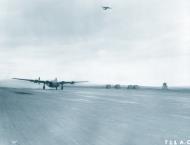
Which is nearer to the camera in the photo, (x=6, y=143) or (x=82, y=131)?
(x=6, y=143)

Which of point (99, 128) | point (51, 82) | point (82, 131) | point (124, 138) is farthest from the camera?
point (51, 82)

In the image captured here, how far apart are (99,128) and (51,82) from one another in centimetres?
9087

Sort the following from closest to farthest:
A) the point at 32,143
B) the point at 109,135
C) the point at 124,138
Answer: the point at 32,143 < the point at 124,138 < the point at 109,135

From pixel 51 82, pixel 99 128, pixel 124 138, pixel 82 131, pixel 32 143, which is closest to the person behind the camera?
pixel 32 143

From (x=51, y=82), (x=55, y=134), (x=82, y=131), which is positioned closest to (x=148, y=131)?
(x=82, y=131)

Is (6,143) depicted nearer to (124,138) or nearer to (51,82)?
(124,138)

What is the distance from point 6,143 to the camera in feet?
48.1

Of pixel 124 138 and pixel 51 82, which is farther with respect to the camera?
pixel 51 82

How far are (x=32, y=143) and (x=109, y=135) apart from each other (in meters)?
4.22

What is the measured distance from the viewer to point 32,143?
1456cm

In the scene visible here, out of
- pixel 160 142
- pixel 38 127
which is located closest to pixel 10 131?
pixel 38 127

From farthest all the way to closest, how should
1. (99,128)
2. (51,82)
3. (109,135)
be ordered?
1. (51,82)
2. (99,128)
3. (109,135)

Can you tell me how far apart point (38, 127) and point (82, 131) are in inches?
132

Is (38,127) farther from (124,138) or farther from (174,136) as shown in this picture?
→ (174,136)
